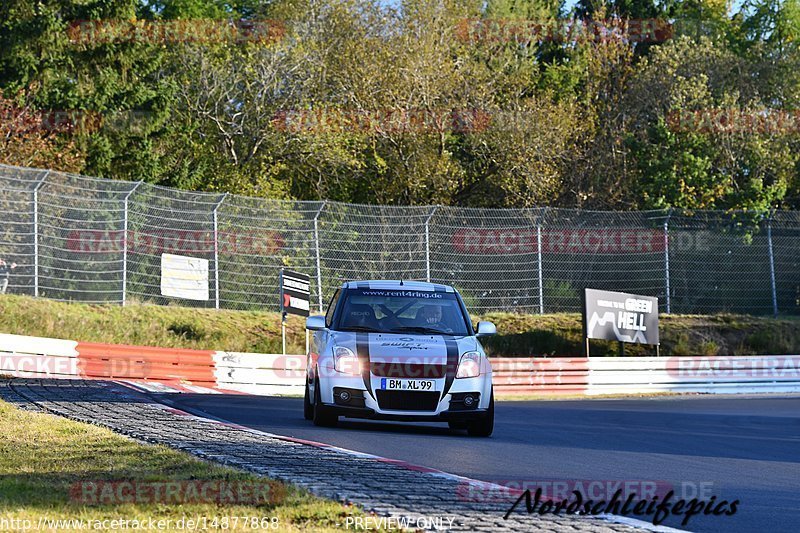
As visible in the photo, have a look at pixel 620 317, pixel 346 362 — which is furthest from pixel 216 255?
pixel 346 362

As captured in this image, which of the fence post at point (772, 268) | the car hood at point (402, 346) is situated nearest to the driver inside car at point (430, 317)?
the car hood at point (402, 346)

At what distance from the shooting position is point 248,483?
789 centimetres

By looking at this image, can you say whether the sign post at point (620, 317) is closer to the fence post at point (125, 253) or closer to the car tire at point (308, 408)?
the fence post at point (125, 253)

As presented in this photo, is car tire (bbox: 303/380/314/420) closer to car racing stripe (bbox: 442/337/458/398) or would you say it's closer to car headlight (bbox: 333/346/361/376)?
car headlight (bbox: 333/346/361/376)

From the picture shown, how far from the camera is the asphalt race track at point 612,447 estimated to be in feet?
30.2

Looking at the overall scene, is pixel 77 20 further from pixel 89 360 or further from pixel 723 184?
pixel 723 184

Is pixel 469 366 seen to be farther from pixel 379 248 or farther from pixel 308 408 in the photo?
pixel 379 248

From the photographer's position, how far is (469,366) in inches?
527

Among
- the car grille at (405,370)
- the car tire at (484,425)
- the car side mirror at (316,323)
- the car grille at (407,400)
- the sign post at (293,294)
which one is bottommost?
the car tire at (484,425)

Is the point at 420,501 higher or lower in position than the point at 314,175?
lower

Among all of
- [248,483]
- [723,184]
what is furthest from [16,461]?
[723,184]

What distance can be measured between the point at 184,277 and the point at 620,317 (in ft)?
33.6

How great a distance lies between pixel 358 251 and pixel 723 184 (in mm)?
18493

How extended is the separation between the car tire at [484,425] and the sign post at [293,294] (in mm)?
11996
